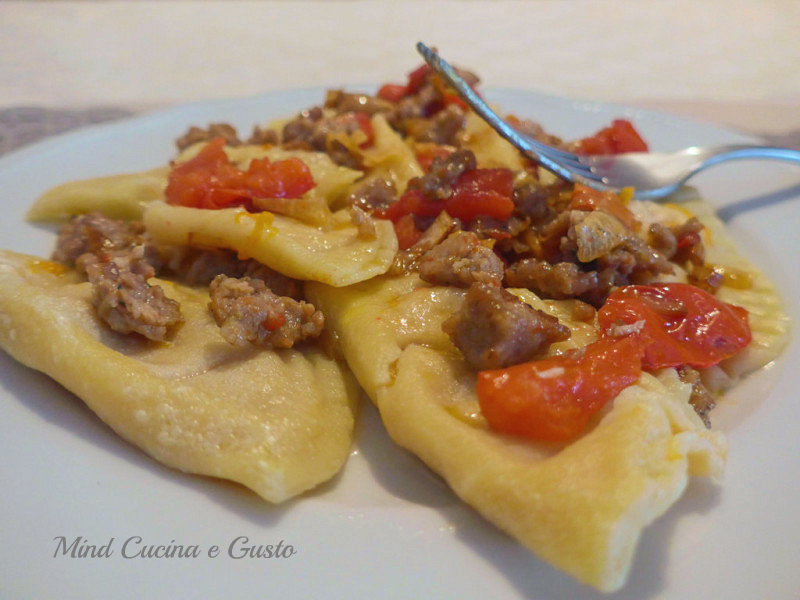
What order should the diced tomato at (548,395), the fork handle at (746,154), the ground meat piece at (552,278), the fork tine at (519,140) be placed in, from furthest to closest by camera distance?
1. the fork handle at (746,154)
2. the fork tine at (519,140)
3. the ground meat piece at (552,278)
4. the diced tomato at (548,395)

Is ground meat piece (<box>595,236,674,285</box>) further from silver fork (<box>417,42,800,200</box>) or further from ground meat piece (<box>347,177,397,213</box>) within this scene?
ground meat piece (<box>347,177,397,213</box>)

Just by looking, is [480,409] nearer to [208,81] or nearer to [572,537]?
[572,537]

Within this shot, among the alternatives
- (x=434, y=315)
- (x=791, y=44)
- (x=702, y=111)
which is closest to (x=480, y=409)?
(x=434, y=315)

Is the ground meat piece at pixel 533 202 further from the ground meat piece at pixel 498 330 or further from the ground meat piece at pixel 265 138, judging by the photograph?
the ground meat piece at pixel 265 138

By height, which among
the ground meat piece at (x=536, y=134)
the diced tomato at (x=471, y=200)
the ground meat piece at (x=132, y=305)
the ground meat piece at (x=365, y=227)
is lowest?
the ground meat piece at (x=132, y=305)

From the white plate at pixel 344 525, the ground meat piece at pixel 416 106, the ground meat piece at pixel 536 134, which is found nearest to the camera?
the white plate at pixel 344 525

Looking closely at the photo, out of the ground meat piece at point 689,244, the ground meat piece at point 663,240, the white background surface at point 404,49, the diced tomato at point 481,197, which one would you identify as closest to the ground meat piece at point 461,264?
the diced tomato at point 481,197

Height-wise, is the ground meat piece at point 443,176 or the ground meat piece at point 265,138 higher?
the ground meat piece at point 443,176
